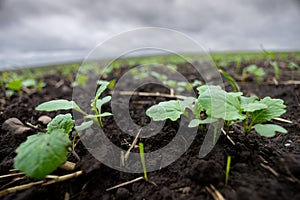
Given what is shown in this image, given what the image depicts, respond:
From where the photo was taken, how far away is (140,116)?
5.75 ft

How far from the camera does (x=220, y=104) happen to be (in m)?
1.12

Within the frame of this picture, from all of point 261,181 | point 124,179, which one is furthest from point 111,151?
point 261,181

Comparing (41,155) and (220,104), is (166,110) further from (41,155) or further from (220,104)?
(41,155)

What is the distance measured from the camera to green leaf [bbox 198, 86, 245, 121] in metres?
1.09

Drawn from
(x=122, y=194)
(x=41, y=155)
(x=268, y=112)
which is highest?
(x=268, y=112)

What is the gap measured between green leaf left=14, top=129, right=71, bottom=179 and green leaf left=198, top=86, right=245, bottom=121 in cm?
73

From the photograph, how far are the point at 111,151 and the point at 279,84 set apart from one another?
247 centimetres

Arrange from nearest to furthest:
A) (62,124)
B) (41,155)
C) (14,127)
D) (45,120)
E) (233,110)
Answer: (41,155) < (233,110) < (62,124) < (14,127) < (45,120)

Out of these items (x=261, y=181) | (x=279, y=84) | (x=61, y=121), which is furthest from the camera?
(x=279, y=84)

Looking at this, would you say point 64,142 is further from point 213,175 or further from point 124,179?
point 213,175

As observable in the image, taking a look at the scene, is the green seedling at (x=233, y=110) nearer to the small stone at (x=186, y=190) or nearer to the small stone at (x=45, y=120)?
the small stone at (x=186, y=190)

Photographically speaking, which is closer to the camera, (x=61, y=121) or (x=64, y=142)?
(x=64, y=142)

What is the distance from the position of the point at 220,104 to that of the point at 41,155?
2.95ft

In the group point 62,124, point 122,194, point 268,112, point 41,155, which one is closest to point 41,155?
point 41,155
